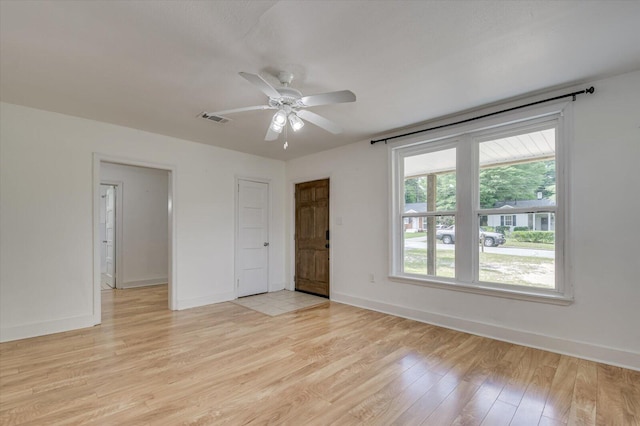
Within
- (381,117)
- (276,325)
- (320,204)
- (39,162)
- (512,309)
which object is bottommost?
(276,325)

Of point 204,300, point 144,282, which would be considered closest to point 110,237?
point 144,282

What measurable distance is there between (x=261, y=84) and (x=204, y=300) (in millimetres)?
3733

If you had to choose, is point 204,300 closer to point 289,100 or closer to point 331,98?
point 289,100

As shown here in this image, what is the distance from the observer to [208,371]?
2545mm

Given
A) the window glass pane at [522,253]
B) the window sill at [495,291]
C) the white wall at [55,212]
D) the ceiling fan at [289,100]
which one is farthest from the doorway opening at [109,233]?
the window glass pane at [522,253]

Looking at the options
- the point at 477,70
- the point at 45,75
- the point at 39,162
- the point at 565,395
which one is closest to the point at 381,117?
the point at 477,70

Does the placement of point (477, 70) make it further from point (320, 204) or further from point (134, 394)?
point (134, 394)

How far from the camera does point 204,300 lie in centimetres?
471

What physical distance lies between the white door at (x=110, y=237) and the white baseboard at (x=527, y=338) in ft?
17.6

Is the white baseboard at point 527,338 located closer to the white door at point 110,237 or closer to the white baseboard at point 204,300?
the white baseboard at point 204,300

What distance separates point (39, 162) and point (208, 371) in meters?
3.08

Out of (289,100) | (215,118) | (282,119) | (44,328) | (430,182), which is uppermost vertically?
(215,118)

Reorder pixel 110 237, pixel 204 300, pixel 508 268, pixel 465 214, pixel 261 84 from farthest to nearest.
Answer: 1. pixel 110 237
2. pixel 204 300
3. pixel 465 214
4. pixel 508 268
5. pixel 261 84

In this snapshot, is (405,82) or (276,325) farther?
(276,325)
